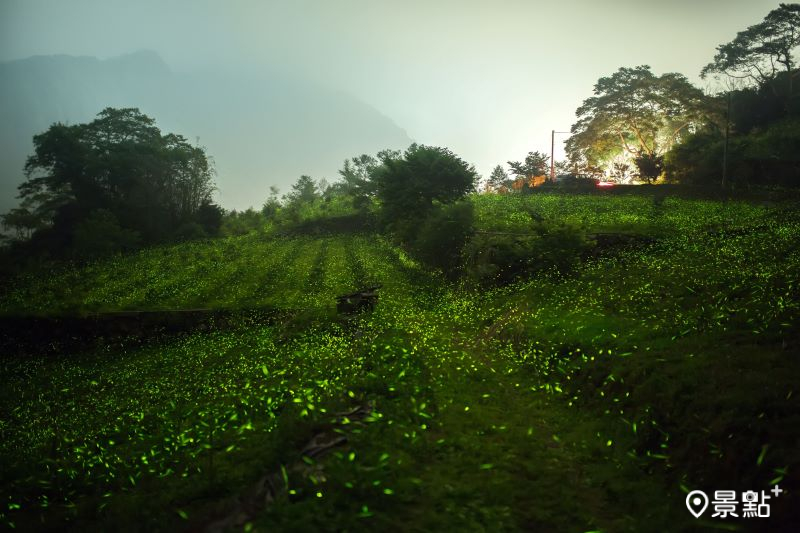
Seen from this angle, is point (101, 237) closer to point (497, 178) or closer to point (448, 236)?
point (448, 236)

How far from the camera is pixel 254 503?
456 centimetres

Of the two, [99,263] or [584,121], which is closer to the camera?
[99,263]

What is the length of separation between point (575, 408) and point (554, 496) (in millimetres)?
3022

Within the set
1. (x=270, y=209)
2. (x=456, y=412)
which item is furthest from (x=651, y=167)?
(x=270, y=209)

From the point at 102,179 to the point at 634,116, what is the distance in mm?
65136

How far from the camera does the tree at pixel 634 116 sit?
47750mm

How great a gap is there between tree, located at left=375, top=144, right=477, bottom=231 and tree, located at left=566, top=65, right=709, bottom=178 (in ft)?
99.6

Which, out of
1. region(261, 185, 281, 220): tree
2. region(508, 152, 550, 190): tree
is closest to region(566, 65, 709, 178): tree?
region(508, 152, 550, 190): tree

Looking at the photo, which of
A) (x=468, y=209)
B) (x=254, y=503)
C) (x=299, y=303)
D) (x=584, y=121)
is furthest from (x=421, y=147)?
(x=584, y=121)

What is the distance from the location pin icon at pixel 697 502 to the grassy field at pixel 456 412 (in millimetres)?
106

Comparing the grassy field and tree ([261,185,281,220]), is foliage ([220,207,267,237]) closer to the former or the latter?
tree ([261,185,281,220])

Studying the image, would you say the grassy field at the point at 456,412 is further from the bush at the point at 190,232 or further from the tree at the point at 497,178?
the tree at the point at 497,178

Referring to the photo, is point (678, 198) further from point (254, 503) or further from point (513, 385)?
point (254, 503)

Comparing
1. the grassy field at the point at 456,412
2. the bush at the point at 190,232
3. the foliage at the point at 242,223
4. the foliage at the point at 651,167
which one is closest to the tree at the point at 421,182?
the grassy field at the point at 456,412
